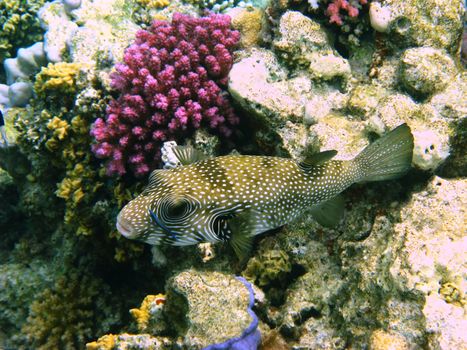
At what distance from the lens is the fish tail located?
139 inches

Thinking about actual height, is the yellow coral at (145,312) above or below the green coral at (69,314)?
above

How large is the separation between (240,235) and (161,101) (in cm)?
211

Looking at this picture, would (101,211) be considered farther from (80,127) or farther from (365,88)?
(365,88)

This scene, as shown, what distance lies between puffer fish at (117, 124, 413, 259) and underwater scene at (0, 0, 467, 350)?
0.06 feet

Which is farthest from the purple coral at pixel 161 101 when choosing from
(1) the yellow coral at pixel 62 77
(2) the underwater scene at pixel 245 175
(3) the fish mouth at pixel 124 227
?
(3) the fish mouth at pixel 124 227

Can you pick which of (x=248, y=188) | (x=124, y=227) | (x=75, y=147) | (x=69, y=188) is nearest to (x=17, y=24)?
(x=75, y=147)

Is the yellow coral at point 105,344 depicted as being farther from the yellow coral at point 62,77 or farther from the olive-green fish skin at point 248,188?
the yellow coral at point 62,77

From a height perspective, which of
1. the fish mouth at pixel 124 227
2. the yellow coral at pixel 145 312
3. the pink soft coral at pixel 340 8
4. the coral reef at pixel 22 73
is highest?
the pink soft coral at pixel 340 8

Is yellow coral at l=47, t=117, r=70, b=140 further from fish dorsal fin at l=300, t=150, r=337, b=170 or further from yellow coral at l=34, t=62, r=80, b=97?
fish dorsal fin at l=300, t=150, r=337, b=170

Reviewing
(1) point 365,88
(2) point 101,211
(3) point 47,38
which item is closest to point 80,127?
(2) point 101,211

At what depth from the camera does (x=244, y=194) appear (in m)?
3.40

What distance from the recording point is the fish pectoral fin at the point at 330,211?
12.4 ft

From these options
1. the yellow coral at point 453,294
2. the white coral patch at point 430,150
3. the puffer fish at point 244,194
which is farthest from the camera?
the white coral patch at point 430,150

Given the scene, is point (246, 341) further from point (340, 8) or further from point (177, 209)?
point (340, 8)
